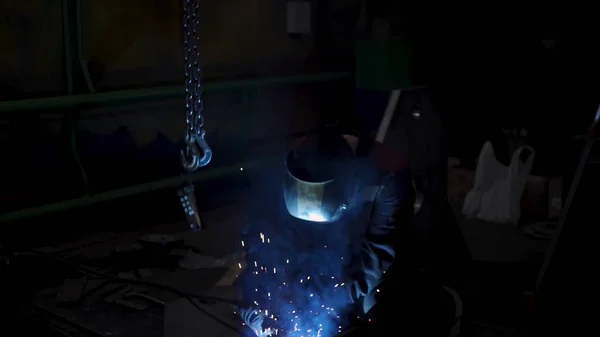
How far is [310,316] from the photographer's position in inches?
82.4

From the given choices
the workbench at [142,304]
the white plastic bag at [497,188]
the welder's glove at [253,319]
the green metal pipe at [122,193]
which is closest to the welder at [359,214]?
the welder's glove at [253,319]

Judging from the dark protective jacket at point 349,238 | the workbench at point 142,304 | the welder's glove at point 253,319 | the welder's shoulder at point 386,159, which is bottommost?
the workbench at point 142,304

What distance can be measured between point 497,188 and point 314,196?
9.43ft

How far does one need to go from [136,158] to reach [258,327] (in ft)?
5.72

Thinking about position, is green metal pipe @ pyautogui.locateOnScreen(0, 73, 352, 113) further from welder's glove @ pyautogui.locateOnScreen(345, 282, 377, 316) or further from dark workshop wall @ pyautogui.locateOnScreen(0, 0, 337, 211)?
welder's glove @ pyautogui.locateOnScreen(345, 282, 377, 316)

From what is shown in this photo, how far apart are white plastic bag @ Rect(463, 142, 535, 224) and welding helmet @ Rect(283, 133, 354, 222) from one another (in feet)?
8.66

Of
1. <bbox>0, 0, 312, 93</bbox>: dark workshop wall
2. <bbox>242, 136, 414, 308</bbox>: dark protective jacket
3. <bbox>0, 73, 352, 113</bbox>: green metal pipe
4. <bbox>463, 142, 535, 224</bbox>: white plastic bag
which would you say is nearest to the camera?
<bbox>242, 136, 414, 308</bbox>: dark protective jacket

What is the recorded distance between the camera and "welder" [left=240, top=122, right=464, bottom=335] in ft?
6.88

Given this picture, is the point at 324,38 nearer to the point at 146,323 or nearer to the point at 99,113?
the point at 99,113

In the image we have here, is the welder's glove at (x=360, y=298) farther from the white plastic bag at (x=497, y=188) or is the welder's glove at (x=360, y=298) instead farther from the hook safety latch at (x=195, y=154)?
the white plastic bag at (x=497, y=188)

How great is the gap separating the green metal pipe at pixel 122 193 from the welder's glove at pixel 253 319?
699mm

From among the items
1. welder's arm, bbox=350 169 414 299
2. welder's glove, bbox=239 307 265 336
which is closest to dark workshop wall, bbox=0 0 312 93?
welder's glove, bbox=239 307 265 336

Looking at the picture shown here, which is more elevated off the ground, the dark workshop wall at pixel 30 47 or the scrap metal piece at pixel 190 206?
the dark workshop wall at pixel 30 47

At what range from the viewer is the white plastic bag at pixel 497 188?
4.48m
